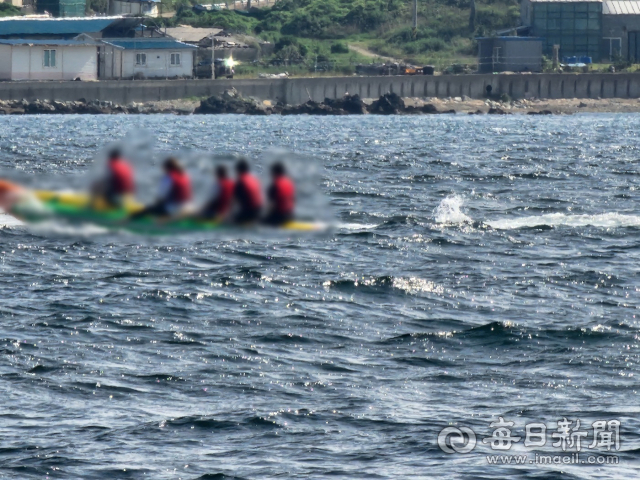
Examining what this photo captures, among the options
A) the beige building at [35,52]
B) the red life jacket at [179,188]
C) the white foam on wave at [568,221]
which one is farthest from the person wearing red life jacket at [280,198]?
the beige building at [35,52]

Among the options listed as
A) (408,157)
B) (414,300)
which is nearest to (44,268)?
(414,300)

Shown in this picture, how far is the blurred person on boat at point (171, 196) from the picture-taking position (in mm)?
13750

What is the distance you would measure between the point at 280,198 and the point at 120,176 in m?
2.12

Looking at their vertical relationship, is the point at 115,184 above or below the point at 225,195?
above

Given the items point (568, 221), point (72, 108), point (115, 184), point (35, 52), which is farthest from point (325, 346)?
point (35, 52)

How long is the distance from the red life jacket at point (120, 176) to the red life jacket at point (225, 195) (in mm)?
1168

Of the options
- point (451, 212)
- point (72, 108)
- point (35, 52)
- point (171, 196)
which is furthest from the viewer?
point (72, 108)

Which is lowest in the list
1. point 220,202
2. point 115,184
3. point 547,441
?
point 547,441

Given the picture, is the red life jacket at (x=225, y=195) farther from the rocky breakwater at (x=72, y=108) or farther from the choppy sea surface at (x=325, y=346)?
the rocky breakwater at (x=72, y=108)

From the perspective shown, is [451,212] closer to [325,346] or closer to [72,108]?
[325,346]

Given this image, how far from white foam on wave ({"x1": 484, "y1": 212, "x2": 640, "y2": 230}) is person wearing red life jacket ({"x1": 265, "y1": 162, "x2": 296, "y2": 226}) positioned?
5930cm

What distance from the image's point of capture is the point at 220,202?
13945 mm

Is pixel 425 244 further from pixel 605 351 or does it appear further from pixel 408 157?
pixel 408 157

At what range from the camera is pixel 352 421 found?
36781 millimetres
